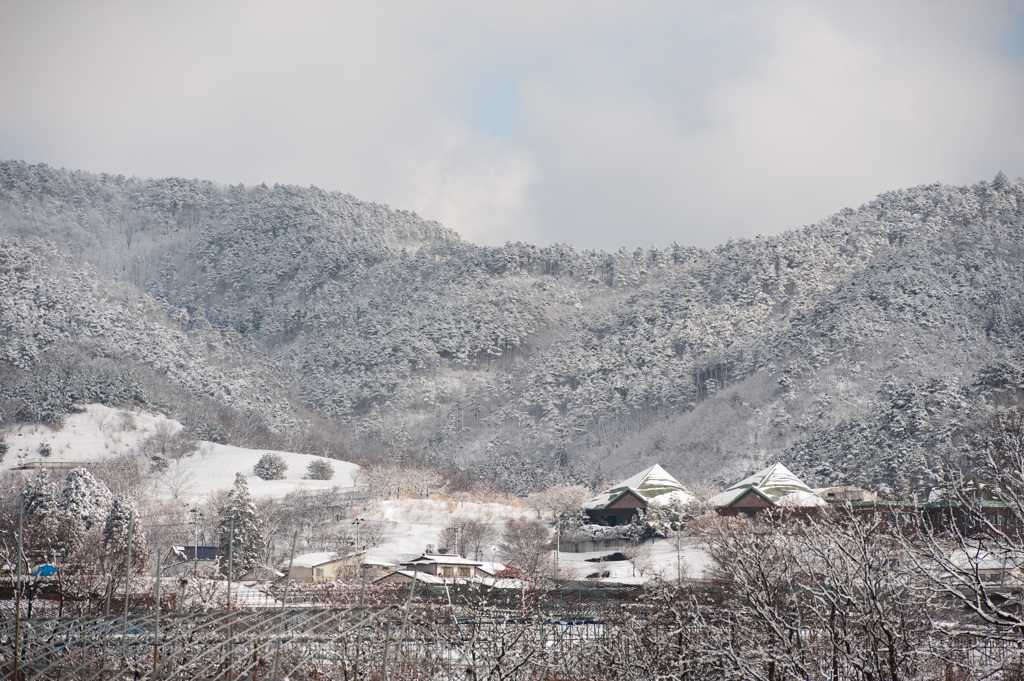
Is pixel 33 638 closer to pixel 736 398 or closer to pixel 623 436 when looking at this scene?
pixel 736 398

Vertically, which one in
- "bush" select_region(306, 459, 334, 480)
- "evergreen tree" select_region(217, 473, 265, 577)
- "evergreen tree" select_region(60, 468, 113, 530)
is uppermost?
"bush" select_region(306, 459, 334, 480)

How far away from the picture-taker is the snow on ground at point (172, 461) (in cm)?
10925

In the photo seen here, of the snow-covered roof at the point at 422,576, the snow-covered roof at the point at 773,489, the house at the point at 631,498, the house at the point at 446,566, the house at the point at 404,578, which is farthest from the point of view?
the house at the point at 631,498

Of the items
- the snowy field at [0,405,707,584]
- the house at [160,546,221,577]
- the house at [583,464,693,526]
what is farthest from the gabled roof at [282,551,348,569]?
the house at [583,464,693,526]

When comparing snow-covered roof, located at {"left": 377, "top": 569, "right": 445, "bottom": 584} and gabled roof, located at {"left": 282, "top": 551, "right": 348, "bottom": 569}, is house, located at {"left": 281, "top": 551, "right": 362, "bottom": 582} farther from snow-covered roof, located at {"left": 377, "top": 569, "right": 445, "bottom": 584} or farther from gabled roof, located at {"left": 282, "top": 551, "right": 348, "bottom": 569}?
snow-covered roof, located at {"left": 377, "top": 569, "right": 445, "bottom": 584}

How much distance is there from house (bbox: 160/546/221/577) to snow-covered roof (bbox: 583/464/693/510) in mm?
33055

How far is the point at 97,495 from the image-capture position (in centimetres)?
8381

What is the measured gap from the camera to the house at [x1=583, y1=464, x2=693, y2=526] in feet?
277

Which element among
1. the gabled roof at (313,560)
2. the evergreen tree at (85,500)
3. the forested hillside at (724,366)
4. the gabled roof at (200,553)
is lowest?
the gabled roof at (200,553)

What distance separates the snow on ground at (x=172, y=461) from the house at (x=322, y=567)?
3660 centimetres

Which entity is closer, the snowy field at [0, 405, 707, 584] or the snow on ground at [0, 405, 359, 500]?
the snowy field at [0, 405, 707, 584]

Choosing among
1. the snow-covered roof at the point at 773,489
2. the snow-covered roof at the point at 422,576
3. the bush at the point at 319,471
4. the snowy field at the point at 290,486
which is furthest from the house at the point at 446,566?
the bush at the point at 319,471

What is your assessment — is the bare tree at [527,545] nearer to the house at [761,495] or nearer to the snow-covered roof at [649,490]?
the snow-covered roof at [649,490]

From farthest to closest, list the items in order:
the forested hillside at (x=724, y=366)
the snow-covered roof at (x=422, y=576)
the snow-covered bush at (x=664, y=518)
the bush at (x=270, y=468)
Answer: the forested hillside at (x=724, y=366), the bush at (x=270, y=468), the snow-covered bush at (x=664, y=518), the snow-covered roof at (x=422, y=576)
